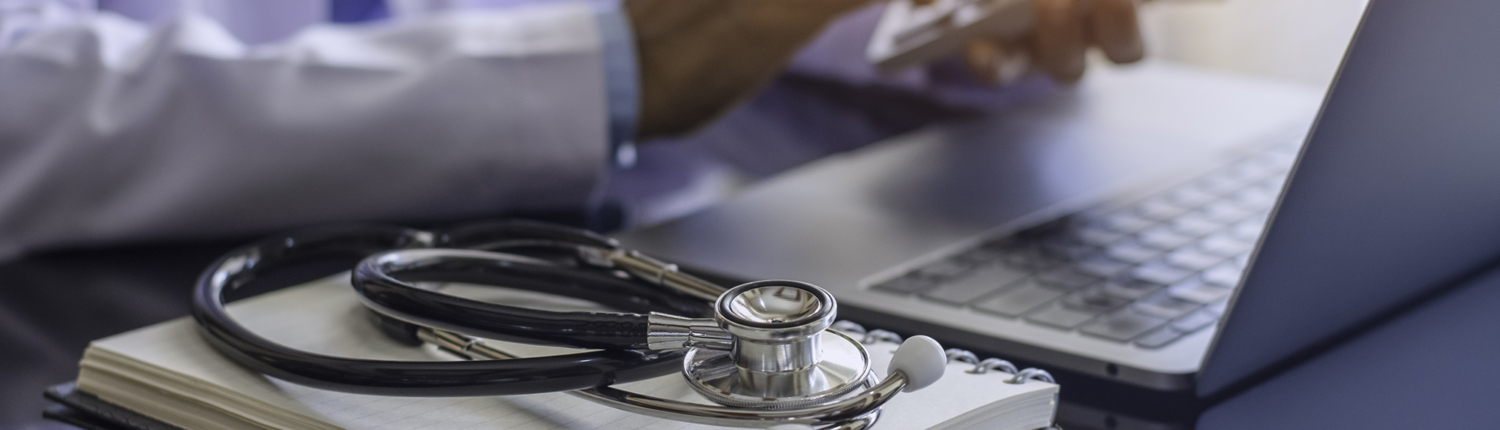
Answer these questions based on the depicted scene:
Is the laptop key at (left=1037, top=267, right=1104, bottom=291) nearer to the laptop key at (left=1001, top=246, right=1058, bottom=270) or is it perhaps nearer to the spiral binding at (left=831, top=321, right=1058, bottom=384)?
the laptop key at (left=1001, top=246, right=1058, bottom=270)

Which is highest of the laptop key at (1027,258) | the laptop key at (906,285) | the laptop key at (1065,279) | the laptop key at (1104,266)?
the laptop key at (1104,266)

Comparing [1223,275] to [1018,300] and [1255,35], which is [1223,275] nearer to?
[1018,300]

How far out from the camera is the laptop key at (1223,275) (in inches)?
16.3

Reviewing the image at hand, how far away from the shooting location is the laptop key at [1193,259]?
1.43ft

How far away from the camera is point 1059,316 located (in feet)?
1.21

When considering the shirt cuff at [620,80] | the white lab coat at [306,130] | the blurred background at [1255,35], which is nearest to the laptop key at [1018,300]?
the white lab coat at [306,130]

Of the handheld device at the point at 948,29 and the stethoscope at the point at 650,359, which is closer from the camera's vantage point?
the stethoscope at the point at 650,359

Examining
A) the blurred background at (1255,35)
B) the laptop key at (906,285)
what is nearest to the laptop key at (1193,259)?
the laptop key at (906,285)

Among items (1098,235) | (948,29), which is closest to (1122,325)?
(1098,235)

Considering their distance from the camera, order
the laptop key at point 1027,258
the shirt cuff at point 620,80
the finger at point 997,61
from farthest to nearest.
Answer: the finger at point 997,61 < the shirt cuff at point 620,80 < the laptop key at point 1027,258

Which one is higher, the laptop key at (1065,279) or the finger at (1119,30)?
the finger at (1119,30)

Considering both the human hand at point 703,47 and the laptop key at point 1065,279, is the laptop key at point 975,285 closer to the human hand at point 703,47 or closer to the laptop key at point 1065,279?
the laptop key at point 1065,279

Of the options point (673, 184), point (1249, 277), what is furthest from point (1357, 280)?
point (673, 184)

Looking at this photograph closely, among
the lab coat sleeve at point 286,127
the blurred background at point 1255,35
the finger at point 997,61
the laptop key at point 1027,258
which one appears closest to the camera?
the laptop key at point 1027,258
